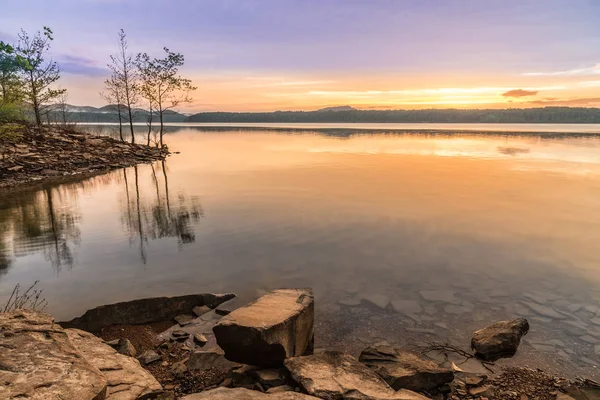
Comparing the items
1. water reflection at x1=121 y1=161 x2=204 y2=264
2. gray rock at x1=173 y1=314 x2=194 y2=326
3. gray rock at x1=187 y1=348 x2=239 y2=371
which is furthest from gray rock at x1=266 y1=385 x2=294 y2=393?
water reflection at x1=121 y1=161 x2=204 y2=264

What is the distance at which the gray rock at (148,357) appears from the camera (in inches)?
277

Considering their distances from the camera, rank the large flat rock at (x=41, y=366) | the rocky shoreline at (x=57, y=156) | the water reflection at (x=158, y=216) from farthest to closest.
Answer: the rocky shoreline at (x=57, y=156)
the water reflection at (x=158, y=216)
the large flat rock at (x=41, y=366)

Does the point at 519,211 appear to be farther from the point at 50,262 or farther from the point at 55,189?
the point at 55,189

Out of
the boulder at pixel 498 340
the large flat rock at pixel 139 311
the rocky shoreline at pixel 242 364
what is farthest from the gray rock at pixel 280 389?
the large flat rock at pixel 139 311

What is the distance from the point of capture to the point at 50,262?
12.5m

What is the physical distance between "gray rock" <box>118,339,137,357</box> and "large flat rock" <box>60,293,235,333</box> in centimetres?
136

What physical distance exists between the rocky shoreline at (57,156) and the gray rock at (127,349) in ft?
82.8

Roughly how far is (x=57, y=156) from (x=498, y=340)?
39.5 m

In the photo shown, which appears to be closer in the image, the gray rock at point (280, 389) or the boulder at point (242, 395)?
the boulder at point (242, 395)

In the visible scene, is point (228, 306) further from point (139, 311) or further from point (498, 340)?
point (498, 340)

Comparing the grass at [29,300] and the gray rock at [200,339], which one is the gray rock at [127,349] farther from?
the grass at [29,300]

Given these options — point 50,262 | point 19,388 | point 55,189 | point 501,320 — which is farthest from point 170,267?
point 55,189

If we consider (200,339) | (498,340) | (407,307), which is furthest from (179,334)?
(498,340)

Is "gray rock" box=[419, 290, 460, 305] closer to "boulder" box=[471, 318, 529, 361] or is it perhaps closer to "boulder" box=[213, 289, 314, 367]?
"boulder" box=[471, 318, 529, 361]
